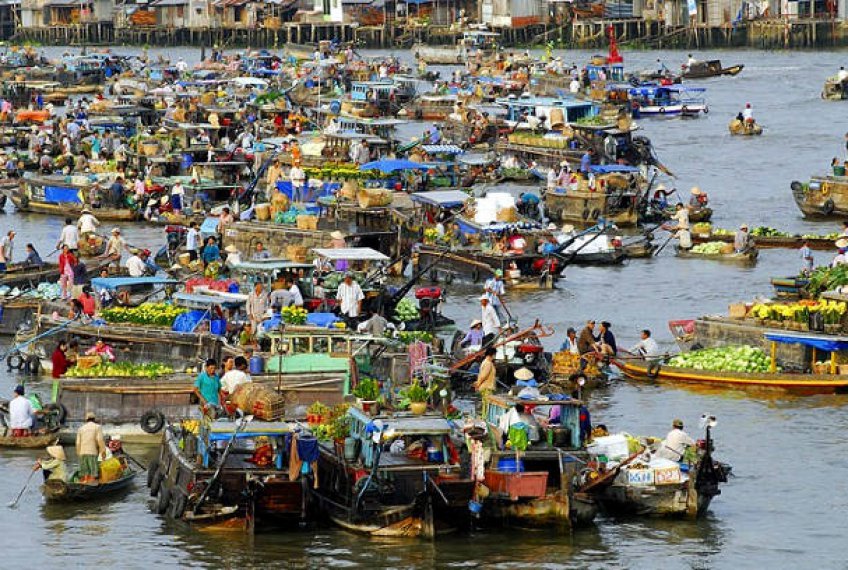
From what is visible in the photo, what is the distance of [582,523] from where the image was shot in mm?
24016

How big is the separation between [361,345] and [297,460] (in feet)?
18.9

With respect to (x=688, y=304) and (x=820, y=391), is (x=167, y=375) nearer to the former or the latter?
(x=820, y=391)

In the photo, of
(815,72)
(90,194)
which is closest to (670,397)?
(90,194)

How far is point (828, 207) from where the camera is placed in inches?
1987

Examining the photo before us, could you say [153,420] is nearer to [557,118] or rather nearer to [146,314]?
[146,314]

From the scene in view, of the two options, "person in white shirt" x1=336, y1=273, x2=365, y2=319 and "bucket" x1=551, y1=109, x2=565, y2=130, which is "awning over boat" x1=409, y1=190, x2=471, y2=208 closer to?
"person in white shirt" x1=336, y1=273, x2=365, y2=319

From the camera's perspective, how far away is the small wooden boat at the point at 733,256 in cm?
4569

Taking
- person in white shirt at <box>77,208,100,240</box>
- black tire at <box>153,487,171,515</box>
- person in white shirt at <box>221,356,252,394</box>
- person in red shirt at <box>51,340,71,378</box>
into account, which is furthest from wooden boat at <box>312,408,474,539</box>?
person in white shirt at <box>77,208,100,240</box>

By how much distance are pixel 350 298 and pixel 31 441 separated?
6751 mm

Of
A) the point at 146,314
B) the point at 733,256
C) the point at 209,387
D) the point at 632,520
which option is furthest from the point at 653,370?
the point at 733,256

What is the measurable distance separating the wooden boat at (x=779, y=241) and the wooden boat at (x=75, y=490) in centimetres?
2460

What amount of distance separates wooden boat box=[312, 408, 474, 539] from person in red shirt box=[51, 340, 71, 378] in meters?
7.58

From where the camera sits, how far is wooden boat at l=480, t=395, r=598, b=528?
23484 millimetres

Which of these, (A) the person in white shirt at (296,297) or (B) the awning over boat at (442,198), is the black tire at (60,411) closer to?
(A) the person in white shirt at (296,297)
